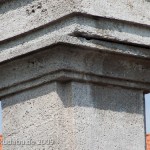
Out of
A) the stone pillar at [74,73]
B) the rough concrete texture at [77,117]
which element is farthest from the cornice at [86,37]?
the rough concrete texture at [77,117]

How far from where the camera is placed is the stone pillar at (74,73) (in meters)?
3.52

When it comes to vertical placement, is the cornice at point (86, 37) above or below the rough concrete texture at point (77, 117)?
above

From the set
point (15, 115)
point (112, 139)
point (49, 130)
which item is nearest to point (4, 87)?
point (15, 115)

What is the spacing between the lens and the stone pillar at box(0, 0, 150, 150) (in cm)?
352

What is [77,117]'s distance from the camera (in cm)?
352

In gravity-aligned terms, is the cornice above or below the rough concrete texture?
above

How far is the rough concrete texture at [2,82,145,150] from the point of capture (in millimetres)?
3516

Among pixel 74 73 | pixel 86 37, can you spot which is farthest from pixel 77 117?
pixel 86 37

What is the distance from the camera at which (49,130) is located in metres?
3.56

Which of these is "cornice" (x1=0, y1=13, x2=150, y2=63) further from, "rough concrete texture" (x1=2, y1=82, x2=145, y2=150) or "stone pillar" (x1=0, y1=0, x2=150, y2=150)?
"rough concrete texture" (x1=2, y1=82, x2=145, y2=150)

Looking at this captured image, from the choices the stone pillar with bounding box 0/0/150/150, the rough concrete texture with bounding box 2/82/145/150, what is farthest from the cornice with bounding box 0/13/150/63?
the rough concrete texture with bounding box 2/82/145/150

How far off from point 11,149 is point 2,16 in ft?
2.48

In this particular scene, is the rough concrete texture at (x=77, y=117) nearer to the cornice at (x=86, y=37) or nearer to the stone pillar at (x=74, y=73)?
the stone pillar at (x=74, y=73)

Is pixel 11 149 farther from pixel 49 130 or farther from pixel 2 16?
pixel 2 16
